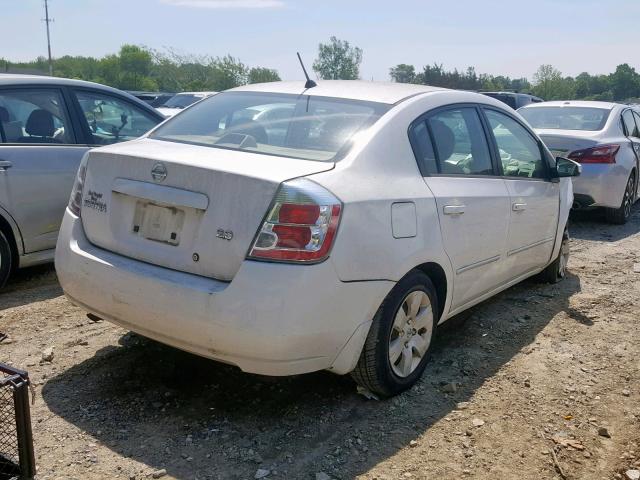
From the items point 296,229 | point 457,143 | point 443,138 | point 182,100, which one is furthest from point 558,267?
point 182,100

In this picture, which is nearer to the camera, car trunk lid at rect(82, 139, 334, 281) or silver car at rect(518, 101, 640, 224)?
car trunk lid at rect(82, 139, 334, 281)

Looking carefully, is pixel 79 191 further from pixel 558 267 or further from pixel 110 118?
→ pixel 558 267

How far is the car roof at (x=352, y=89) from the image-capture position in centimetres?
390

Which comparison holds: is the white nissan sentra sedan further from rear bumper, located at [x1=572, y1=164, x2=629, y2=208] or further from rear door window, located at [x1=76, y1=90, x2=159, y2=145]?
rear bumper, located at [x1=572, y1=164, x2=629, y2=208]

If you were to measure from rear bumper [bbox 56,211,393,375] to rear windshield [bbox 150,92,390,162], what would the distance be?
2.33 ft

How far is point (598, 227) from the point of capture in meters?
8.61

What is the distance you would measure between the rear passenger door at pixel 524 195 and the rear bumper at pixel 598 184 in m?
3.15

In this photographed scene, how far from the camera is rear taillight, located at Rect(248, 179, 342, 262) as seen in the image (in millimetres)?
2949

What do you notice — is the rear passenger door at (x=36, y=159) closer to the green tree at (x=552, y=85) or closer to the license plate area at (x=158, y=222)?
the license plate area at (x=158, y=222)

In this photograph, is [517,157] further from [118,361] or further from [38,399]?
[38,399]

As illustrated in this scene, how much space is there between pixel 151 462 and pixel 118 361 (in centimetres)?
110

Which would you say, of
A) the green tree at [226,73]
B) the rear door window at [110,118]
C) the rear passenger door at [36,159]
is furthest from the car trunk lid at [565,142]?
the green tree at [226,73]

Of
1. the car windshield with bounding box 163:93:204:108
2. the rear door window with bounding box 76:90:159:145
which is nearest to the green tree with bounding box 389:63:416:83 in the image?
the car windshield with bounding box 163:93:204:108

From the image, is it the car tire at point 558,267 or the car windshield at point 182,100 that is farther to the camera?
the car windshield at point 182,100
